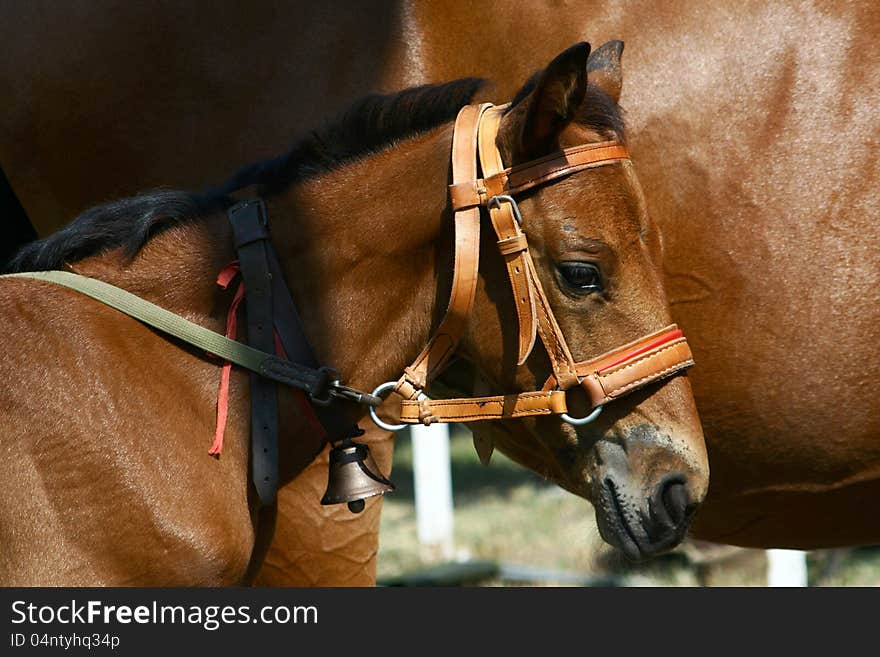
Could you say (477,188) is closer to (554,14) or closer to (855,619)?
(554,14)

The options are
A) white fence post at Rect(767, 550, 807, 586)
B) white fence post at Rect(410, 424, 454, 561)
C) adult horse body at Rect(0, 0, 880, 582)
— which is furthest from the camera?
white fence post at Rect(410, 424, 454, 561)

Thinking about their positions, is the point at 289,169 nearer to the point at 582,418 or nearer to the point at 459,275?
the point at 459,275

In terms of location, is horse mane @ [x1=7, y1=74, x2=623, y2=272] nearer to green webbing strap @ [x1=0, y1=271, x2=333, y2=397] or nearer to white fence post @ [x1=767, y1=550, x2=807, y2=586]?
green webbing strap @ [x1=0, y1=271, x2=333, y2=397]

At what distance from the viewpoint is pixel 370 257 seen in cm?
293

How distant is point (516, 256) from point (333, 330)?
0.50 meters

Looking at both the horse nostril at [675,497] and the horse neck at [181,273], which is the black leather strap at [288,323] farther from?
the horse nostril at [675,497]

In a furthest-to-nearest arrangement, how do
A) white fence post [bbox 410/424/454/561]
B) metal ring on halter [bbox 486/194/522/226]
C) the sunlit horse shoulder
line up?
white fence post [bbox 410/424/454/561], metal ring on halter [bbox 486/194/522/226], the sunlit horse shoulder

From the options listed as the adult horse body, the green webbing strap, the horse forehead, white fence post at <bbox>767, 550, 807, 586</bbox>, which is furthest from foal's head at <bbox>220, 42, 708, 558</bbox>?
white fence post at <bbox>767, 550, 807, 586</bbox>

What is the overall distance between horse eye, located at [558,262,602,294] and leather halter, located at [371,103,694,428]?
7cm

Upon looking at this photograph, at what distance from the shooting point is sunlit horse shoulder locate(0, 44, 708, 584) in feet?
8.80

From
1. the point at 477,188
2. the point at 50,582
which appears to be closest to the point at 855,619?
the point at 477,188

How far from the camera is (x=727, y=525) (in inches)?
149

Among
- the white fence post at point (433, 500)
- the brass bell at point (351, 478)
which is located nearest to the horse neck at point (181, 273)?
the brass bell at point (351, 478)

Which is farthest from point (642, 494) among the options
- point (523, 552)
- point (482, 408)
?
point (523, 552)
